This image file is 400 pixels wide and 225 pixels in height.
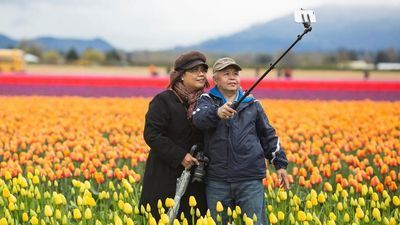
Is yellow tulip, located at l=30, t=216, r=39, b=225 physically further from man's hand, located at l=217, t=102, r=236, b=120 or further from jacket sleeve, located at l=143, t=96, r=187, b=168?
man's hand, located at l=217, t=102, r=236, b=120

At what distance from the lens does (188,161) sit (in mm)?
4734

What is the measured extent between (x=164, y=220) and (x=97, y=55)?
344 feet

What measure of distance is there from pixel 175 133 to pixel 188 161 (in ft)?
0.89

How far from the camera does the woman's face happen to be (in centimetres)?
480

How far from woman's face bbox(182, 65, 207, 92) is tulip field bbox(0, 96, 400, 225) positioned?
0.85 meters

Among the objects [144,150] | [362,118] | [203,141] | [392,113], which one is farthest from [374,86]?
[203,141]

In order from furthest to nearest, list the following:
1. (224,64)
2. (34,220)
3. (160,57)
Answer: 1. (160,57)
2. (224,64)
3. (34,220)

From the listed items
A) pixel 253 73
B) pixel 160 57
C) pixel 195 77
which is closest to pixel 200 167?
pixel 195 77

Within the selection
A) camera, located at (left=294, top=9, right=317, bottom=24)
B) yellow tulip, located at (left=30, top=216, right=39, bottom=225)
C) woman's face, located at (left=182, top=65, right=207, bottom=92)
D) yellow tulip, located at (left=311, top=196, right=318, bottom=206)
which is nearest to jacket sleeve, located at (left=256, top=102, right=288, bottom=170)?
yellow tulip, located at (left=311, top=196, right=318, bottom=206)

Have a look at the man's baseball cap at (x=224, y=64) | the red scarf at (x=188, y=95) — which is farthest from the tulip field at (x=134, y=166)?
the man's baseball cap at (x=224, y=64)

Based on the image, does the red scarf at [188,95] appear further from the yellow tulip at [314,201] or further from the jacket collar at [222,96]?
the yellow tulip at [314,201]

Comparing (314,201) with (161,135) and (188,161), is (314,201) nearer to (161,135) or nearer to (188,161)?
(188,161)

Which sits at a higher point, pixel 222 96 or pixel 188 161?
pixel 222 96

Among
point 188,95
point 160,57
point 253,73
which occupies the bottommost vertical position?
point 160,57
